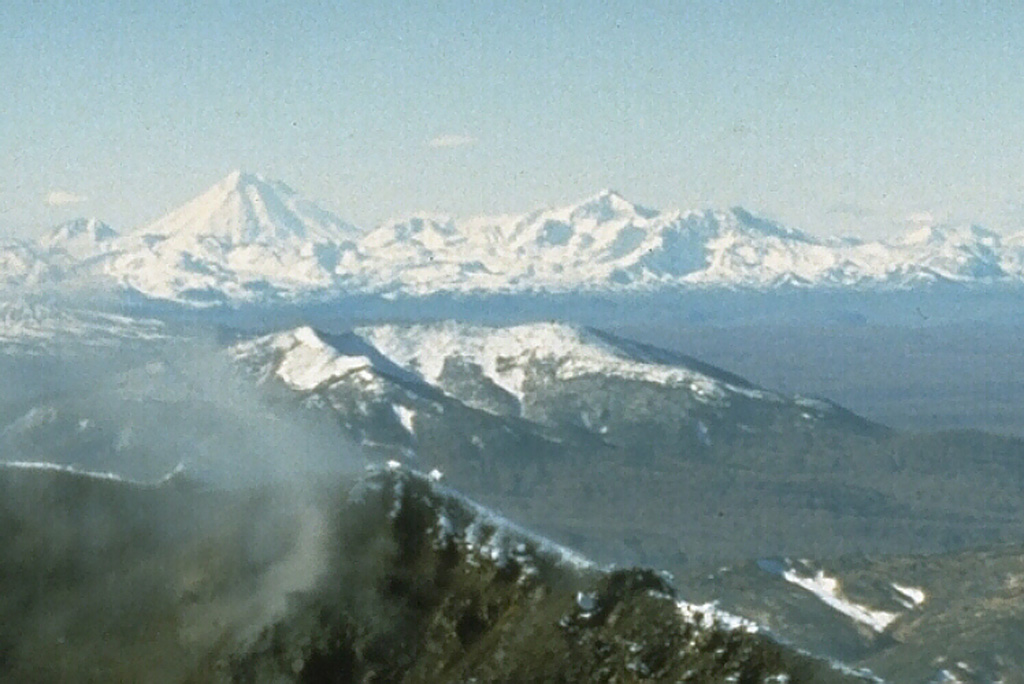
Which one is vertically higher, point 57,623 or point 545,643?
point 545,643

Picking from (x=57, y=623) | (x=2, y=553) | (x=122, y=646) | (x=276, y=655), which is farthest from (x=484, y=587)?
(x=2, y=553)

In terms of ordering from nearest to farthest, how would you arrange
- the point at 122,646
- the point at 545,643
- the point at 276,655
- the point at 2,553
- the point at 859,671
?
the point at 859,671 → the point at 545,643 → the point at 276,655 → the point at 122,646 → the point at 2,553

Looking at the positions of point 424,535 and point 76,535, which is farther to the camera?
point 76,535

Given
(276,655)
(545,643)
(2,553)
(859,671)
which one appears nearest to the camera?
(859,671)

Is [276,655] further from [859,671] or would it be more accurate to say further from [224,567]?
[859,671]

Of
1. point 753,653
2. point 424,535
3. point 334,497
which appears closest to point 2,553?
point 334,497

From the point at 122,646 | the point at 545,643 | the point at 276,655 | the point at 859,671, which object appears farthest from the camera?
the point at 122,646

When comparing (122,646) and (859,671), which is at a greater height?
(859,671)

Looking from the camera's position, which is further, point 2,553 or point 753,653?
point 2,553

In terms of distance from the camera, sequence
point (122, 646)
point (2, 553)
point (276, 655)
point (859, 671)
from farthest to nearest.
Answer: point (2, 553)
point (122, 646)
point (276, 655)
point (859, 671)

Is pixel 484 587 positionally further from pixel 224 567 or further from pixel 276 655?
pixel 224 567
